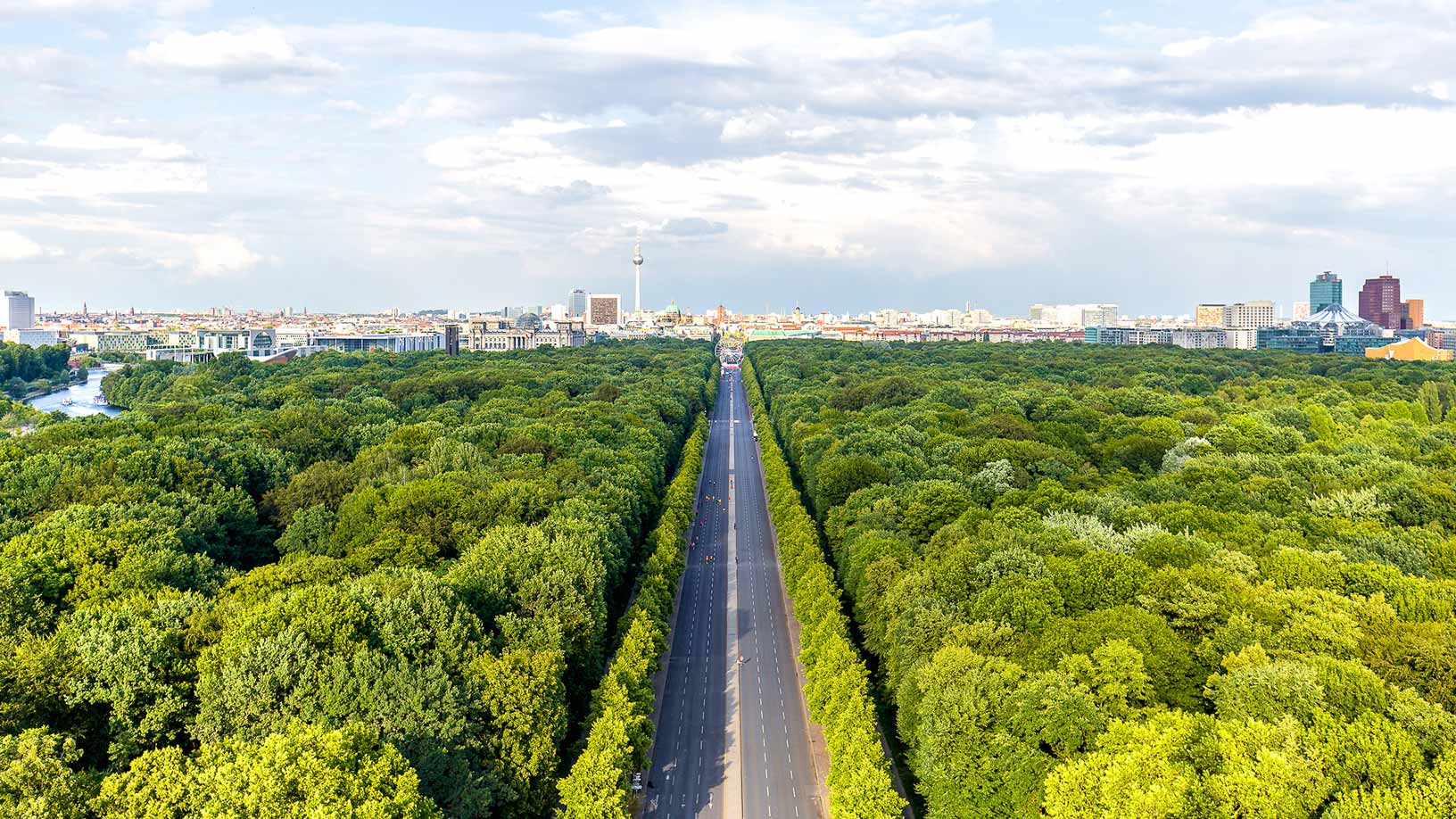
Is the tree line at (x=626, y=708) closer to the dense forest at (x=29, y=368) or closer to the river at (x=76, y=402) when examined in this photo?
the river at (x=76, y=402)

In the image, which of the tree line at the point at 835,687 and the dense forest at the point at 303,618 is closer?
the dense forest at the point at 303,618

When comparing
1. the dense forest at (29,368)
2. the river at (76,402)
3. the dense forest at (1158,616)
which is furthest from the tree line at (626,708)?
the dense forest at (29,368)

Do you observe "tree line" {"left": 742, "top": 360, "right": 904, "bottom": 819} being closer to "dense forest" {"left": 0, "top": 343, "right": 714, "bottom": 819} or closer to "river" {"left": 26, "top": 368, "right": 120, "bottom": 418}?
"dense forest" {"left": 0, "top": 343, "right": 714, "bottom": 819}

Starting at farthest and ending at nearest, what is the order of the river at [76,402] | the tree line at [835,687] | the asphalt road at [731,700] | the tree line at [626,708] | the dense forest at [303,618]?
the river at [76,402] → the asphalt road at [731,700] → the tree line at [626,708] → the tree line at [835,687] → the dense forest at [303,618]

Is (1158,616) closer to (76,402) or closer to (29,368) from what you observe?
(76,402)

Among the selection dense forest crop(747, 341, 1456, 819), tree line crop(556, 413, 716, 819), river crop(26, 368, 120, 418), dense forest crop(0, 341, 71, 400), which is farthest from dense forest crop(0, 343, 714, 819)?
dense forest crop(0, 341, 71, 400)

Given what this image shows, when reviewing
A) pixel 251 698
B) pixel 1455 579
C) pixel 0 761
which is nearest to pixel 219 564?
pixel 251 698
